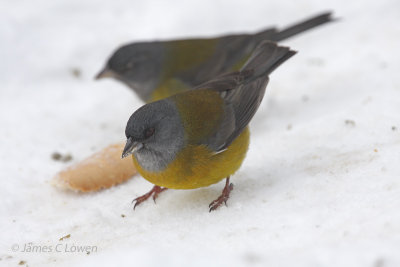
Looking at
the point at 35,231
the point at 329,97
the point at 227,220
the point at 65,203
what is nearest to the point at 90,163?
the point at 65,203

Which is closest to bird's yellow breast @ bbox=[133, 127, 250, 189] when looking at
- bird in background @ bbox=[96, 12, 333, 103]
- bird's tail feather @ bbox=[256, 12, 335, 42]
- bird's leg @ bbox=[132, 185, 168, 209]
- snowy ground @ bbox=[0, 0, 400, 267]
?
snowy ground @ bbox=[0, 0, 400, 267]

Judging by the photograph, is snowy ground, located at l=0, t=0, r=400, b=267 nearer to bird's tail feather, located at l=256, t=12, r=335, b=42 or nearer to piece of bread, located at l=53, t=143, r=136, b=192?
piece of bread, located at l=53, t=143, r=136, b=192

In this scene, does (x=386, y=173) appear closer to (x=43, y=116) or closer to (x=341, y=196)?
(x=341, y=196)

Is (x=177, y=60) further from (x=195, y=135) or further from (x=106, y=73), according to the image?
(x=195, y=135)

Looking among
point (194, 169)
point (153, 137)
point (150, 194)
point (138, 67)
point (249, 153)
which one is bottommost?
point (249, 153)

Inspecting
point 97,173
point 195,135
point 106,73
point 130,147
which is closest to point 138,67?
point 106,73

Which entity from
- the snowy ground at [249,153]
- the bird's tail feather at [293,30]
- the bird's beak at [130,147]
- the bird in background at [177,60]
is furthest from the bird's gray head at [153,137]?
the bird's tail feather at [293,30]

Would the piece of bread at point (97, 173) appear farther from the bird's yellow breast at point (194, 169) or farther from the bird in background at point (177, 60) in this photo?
the bird in background at point (177, 60)
